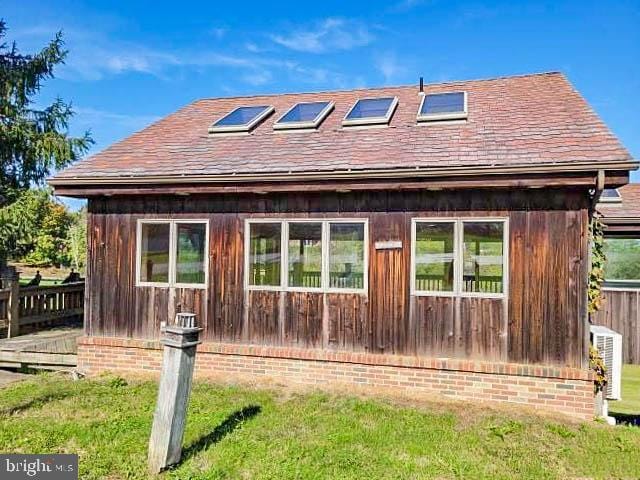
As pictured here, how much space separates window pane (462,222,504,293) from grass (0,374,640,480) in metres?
1.66

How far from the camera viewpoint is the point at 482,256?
6.54 meters

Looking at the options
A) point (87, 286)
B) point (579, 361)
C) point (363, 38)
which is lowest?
point (579, 361)

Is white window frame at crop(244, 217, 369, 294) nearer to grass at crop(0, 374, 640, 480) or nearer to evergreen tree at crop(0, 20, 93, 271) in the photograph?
grass at crop(0, 374, 640, 480)

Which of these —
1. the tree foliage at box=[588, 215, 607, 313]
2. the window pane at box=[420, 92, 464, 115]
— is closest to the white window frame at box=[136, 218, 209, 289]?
the window pane at box=[420, 92, 464, 115]

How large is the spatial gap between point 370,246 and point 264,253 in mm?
1736

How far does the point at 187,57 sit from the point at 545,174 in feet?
49.7

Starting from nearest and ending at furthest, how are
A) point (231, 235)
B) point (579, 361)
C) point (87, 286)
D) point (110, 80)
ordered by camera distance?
point (579, 361) → point (231, 235) → point (87, 286) → point (110, 80)

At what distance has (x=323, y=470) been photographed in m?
4.31

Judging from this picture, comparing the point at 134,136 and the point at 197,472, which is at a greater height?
the point at 134,136

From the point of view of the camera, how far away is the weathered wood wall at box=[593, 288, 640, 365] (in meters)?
11.6

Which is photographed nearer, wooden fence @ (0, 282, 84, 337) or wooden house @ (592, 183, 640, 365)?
wooden fence @ (0, 282, 84, 337)

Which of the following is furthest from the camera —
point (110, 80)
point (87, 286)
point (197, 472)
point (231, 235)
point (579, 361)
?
point (110, 80)

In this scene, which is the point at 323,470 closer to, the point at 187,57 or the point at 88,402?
the point at 88,402

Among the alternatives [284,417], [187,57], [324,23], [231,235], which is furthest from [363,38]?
[284,417]
